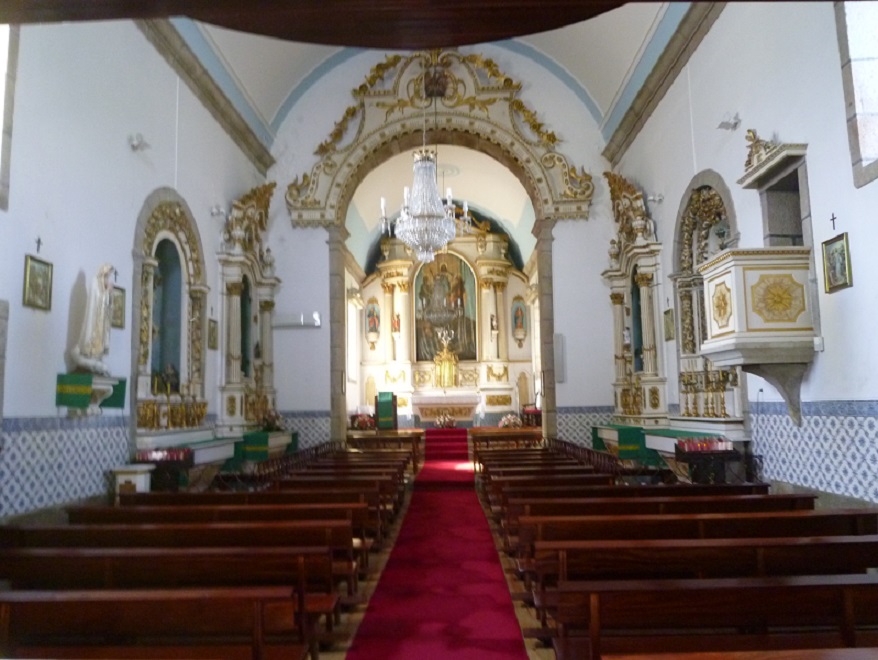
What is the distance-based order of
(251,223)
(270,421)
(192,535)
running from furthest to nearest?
(270,421) → (251,223) → (192,535)

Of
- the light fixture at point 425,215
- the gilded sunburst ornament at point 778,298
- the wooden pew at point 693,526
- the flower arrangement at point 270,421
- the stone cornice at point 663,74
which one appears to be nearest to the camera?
the wooden pew at point 693,526

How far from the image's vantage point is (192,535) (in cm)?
407

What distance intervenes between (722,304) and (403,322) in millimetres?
15441

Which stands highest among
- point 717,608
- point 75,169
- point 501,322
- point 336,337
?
point 501,322

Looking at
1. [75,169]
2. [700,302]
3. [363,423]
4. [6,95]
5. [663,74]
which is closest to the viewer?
[6,95]

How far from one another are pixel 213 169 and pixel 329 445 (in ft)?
16.8

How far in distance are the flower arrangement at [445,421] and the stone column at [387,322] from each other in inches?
113

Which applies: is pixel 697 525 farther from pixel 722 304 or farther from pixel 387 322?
pixel 387 322

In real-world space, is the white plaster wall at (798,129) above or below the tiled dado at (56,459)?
above

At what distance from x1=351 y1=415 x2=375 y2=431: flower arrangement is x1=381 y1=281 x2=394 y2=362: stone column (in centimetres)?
391

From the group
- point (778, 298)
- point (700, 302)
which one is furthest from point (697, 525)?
point (700, 302)

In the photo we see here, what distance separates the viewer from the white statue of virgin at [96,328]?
637cm

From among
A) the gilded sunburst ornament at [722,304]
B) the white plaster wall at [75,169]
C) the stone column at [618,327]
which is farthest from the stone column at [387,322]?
the gilded sunburst ornament at [722,304]

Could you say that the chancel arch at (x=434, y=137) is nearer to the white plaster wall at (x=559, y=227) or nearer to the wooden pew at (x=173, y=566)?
the white plaster wall at (x=559, y=227)
